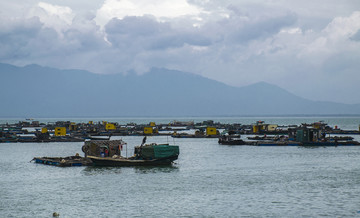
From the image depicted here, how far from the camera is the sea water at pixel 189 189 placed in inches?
1059

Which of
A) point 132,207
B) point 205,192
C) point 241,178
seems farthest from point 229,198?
point 241,178

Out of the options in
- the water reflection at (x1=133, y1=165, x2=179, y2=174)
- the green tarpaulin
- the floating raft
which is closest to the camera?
the water reflection at (x1=133, y1=165, x2=179, y2=174)

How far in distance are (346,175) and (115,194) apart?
62.9ft

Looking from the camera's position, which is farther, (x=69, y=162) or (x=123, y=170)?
(x=69, y=162)

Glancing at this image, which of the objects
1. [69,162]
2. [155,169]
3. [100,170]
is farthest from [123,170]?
[69,162]

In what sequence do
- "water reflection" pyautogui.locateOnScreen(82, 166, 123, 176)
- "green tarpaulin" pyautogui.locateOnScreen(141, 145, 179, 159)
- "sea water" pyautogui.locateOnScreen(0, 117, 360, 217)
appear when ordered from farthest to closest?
"green tarpaulin" pyautogui.locateOnScreen(141, 145, 179, 159)
"water reflection" pyautogui.locateOnScreen(82, 166, 123, 176)
"sea water" pyautogui.locateOnScreen(0, 117, 360, 217)

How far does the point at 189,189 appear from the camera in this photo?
110 ft

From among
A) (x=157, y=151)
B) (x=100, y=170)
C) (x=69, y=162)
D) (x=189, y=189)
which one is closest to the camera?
(x=189, y=189)

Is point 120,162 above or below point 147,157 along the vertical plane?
below

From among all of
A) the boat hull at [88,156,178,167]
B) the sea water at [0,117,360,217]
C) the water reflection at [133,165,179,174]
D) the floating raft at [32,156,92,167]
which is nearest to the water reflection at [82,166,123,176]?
the sea water at [0,117,360,217]

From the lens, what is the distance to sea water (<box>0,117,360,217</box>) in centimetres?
2691

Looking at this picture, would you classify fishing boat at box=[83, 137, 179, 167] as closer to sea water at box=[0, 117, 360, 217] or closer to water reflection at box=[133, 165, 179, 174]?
water reflection at box=[133, 165, 179, 174]

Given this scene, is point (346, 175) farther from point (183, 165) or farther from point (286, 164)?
point (183, 165)

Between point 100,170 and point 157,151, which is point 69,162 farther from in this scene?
point 157,151
